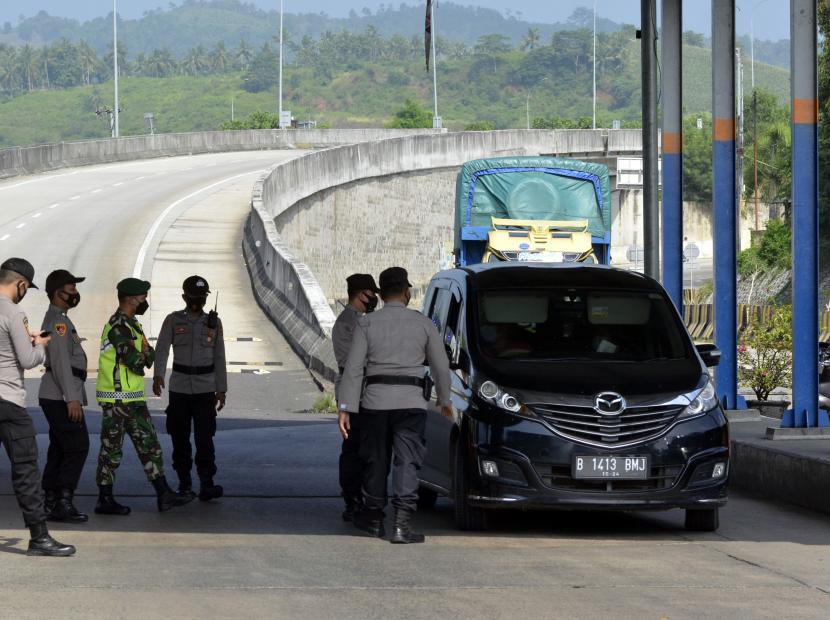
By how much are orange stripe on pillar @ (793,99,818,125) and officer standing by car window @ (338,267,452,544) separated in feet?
18.4

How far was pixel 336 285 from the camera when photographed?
58.2 meters

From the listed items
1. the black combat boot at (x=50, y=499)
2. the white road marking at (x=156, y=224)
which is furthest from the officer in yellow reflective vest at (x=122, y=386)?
the white road marking at (x=156, y=224)

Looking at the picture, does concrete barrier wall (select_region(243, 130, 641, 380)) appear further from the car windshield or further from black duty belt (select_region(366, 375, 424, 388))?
black duty belt (select_region(366, 375, 424, 388))

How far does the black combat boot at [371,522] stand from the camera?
34.0 ft

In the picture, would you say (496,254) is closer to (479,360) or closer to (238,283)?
(238,283)

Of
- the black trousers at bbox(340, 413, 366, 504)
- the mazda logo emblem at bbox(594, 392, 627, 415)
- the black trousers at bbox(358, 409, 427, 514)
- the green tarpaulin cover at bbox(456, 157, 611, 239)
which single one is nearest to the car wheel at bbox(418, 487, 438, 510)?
the black trousers at bbox(340, 413, 366, 504)

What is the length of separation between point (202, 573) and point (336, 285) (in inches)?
1954

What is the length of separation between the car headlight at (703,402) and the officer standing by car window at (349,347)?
2.28 meters

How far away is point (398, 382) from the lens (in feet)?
33.1

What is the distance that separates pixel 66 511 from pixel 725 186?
8.49 metres

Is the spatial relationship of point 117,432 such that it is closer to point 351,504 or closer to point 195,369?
point 195,369

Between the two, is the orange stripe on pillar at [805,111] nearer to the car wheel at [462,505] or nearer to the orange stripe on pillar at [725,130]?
the orange stripe on pillar at [725,130]

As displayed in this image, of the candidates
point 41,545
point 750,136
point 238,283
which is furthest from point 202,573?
point 750,136

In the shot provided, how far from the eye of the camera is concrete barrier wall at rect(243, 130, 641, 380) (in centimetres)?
2923
